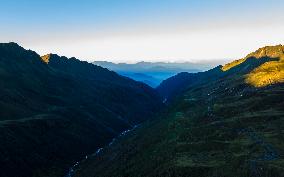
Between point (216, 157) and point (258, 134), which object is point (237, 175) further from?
point (258, 134)

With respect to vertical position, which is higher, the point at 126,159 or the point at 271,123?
the point at 271,123

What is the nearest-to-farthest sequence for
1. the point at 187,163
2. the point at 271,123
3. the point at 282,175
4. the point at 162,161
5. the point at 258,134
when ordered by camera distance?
the point at 282,175 < the point at 187,163 < the point at 162,161 < the point at 258,134 < the point at 271,123

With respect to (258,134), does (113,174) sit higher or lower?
lower

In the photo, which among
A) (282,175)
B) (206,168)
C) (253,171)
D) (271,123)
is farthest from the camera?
(271,123)

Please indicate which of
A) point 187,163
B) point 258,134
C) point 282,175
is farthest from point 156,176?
point 258,134

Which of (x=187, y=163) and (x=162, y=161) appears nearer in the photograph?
(x=187, y=163)

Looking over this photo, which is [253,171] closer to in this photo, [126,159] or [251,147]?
[251,147]

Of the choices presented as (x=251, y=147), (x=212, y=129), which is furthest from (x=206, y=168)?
(x=212, y=129)

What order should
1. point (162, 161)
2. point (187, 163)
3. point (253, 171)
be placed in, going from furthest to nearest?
point (162, 161) < point (187, 163) < point (253, 171)

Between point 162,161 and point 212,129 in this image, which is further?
point 212,129
